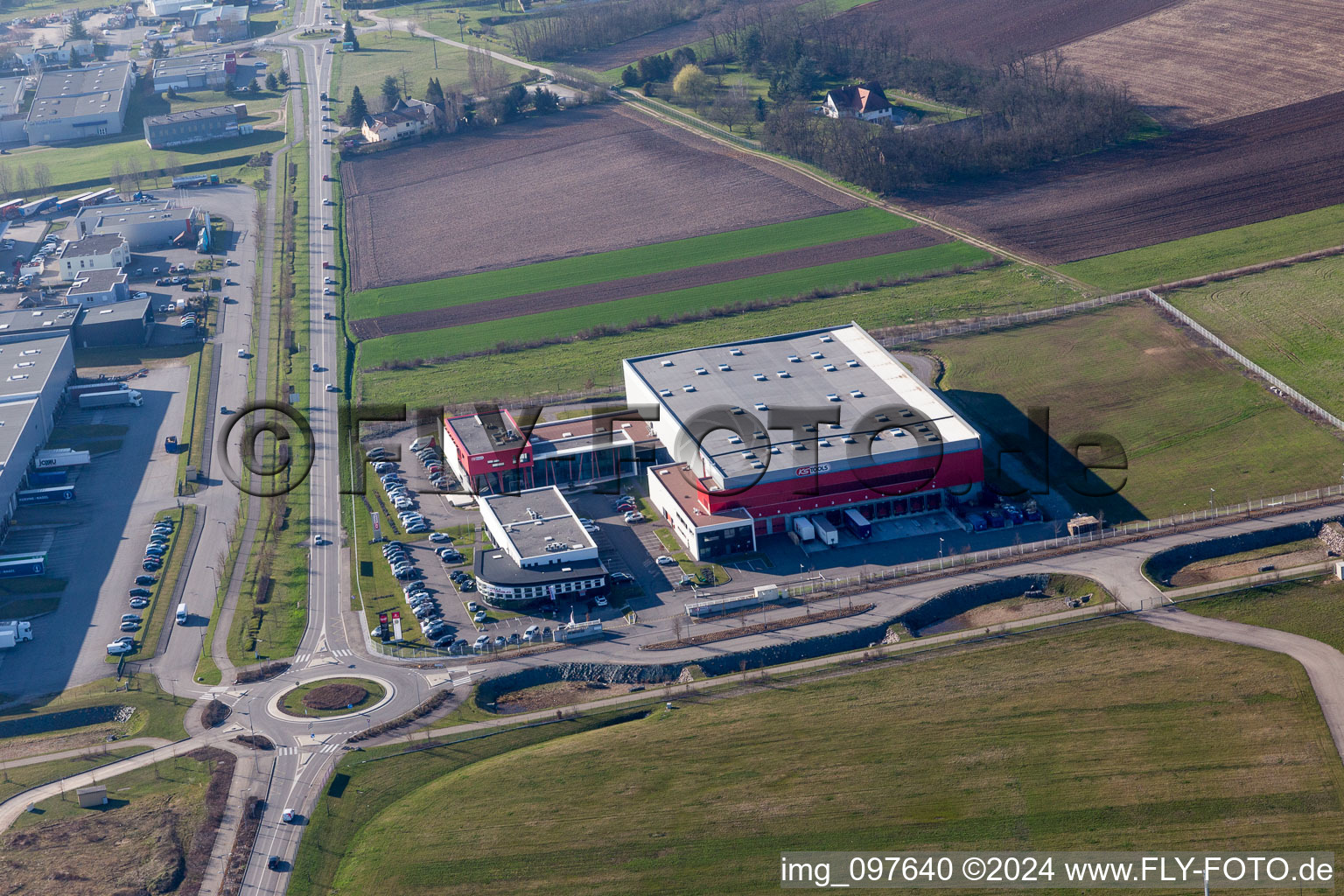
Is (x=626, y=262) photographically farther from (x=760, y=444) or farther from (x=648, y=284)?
(x=760, y=444)

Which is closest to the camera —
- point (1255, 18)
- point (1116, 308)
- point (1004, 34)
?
point (1116, 308)

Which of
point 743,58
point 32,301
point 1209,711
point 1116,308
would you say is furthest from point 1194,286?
point 32,301

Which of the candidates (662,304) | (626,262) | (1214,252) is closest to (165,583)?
(662,304)

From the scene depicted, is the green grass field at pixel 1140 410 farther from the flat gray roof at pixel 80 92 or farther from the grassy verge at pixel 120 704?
the flat gray roof at pixel 80 92

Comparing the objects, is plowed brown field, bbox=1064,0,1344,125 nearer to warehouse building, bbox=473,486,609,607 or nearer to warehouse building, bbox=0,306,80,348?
warehouse building, bbox=473,486,609,607

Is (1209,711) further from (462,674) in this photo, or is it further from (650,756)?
(462,674)

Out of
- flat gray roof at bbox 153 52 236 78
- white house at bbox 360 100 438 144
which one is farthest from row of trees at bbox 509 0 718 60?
flat gray roof at bbox 153 52 236 78

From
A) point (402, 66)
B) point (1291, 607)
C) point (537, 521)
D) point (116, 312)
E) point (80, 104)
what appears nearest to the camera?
point (1291, 607)

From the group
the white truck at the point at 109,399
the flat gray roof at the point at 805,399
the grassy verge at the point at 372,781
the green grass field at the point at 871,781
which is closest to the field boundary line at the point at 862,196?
the flat gray roof at the point at 805,399
